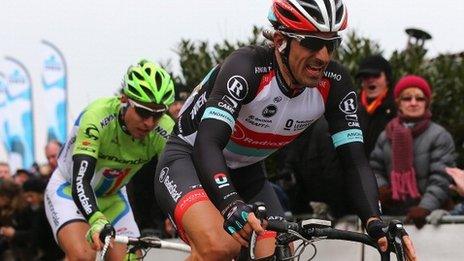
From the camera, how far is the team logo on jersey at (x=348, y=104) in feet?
24.4

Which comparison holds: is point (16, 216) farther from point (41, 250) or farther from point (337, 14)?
point (337, 14)

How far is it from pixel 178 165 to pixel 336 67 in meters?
1.14

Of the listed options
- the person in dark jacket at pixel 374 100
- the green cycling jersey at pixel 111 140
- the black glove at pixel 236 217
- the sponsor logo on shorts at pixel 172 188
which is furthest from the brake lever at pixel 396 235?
the person in dark jacket at pixel 374 100

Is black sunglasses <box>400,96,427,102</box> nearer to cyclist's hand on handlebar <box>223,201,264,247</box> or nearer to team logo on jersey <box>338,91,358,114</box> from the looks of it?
team logo on jersey <box>338,91,358,114</box>

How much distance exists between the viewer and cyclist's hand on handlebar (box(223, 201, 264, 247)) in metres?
6.23

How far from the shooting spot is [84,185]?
9477 millimetres

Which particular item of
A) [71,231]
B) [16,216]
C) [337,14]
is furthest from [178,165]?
[16,216]

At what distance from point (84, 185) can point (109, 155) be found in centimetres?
94

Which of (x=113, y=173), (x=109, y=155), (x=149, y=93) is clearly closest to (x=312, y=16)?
(x=149, y=93)

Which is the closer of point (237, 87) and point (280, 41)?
point (237, 87)

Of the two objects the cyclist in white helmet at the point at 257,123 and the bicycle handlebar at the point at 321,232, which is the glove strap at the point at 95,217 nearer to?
the cyclist in white helmet at the point at 257,123

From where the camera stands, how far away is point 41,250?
1453cm

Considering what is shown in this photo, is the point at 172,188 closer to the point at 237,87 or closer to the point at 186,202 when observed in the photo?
Result: the point at 186,202

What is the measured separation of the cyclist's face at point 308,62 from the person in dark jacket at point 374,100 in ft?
12.6
